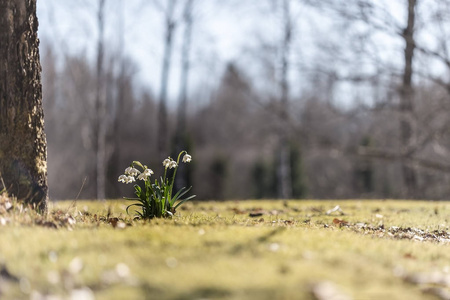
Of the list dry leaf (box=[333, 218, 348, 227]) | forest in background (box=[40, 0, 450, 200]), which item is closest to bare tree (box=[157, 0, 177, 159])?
forest in background (box=[40, 0, 450, 200])

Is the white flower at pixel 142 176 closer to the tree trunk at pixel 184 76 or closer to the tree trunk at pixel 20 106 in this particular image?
the tree trunk at pixel 20 106

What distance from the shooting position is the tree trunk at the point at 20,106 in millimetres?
4910

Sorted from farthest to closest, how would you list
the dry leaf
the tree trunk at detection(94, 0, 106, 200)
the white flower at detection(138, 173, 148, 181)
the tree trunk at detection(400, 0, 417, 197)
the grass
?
the tree trunk at detection(94, 0, 106, 200), the tree trunk at detection(400, 0, 417, 197), the dry leaf, the white flower at detection(138, 173, 148, 181), the grass

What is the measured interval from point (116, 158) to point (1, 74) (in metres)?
21.0

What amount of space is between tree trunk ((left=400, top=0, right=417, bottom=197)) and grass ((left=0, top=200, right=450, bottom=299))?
9600 mm

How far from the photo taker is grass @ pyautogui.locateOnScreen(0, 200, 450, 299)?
Answer: 8.63 feet

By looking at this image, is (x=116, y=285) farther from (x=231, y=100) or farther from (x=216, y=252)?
(x=231, y=100)

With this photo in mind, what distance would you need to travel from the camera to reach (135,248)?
11.0ft

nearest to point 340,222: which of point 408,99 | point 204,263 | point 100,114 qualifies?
point 204,263

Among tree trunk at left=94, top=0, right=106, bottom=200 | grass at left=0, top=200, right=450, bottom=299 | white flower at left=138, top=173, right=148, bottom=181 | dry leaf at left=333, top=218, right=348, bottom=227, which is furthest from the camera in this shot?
tree trunk at left=94, top=0, right=106, bottom=200

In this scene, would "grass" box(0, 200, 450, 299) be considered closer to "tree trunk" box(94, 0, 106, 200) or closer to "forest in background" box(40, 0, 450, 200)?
"forest in background" box(40, 0, 450, 200)

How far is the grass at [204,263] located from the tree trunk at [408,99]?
31.5 ft

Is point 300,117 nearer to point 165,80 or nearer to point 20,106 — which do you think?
point 165,80

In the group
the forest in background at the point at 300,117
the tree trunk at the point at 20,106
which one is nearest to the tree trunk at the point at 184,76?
the forest in background at the point at 300,117
